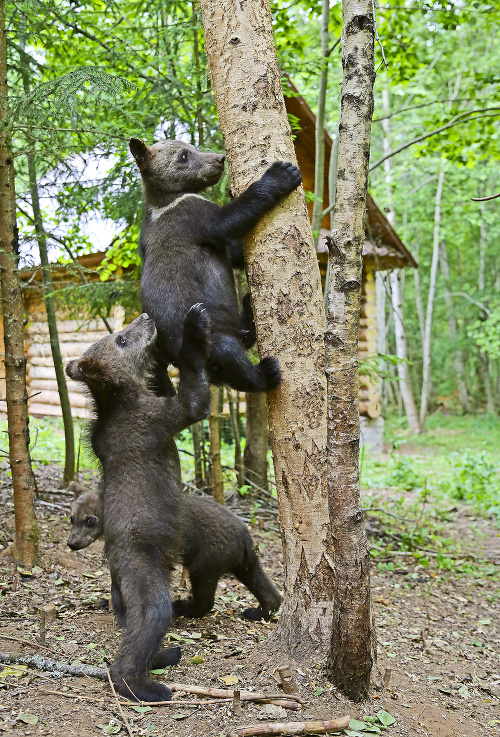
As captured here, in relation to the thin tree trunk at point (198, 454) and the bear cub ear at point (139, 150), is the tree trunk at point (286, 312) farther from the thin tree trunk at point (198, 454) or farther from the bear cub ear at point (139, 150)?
the thin tree trunk at point (198, 454)

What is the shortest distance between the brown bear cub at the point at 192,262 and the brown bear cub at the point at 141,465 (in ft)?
0.68

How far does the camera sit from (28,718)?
10.5 ft

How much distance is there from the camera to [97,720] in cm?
326

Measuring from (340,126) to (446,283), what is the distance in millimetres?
27357

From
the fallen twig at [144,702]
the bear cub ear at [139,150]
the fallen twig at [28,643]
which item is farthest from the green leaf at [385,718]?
the bear cub ear at [139,150]

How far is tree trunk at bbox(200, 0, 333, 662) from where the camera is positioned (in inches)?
140

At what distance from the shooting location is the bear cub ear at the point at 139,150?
4941 millimetres

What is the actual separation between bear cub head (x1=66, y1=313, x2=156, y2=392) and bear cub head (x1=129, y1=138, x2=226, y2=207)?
107 cm

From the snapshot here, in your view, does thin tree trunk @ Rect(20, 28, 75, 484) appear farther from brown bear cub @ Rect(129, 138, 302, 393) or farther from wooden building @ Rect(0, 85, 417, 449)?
wooden building @ Rect(0, 85, 417, 449)

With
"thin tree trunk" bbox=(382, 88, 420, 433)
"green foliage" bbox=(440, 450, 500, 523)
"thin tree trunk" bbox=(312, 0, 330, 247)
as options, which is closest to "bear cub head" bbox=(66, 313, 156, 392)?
"thin tree trunk" bbox=(312, 0, 330, 247)

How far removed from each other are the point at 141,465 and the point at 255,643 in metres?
1.50

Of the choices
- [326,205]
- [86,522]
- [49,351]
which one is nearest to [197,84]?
[86,522]

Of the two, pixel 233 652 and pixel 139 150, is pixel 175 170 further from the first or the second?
pixel 233 652

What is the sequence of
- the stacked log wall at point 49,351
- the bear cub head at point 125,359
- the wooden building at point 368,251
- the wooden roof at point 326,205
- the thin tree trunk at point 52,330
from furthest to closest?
the stacked log wall at point 49,351
the wooden building at point 368,251
the wooden roof at point 326,205
the thin tree trunk at point 52,330
the bear cub head at point 125,359
